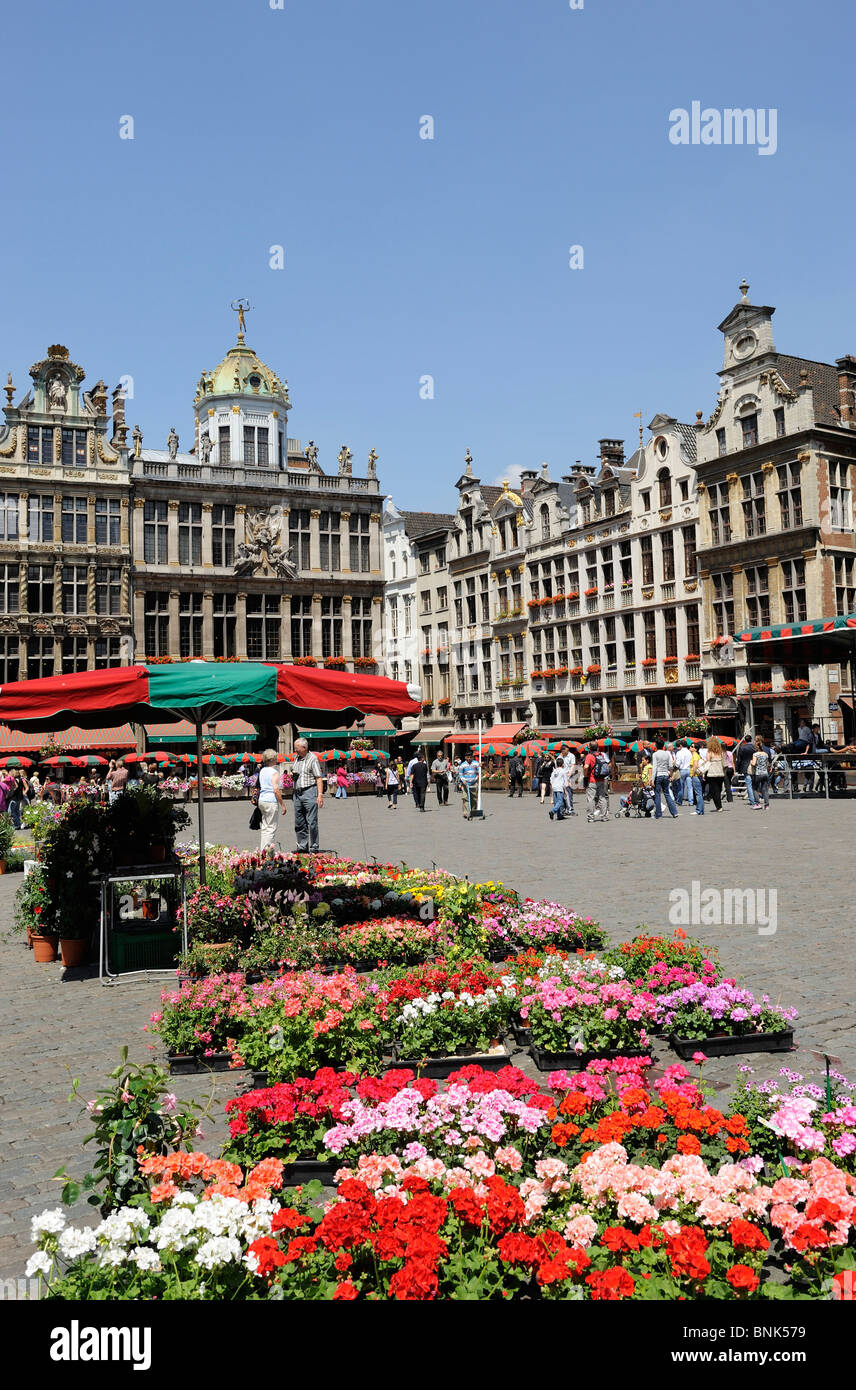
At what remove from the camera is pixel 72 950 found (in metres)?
10.1

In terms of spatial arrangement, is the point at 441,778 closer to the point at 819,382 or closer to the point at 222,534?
the point at 819,382

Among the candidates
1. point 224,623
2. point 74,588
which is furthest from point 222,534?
point 74,588

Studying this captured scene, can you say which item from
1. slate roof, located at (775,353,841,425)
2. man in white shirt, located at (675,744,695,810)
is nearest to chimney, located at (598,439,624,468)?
slate roof, located at (775,353,841,425)

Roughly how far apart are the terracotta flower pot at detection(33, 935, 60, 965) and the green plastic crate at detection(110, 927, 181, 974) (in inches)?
39.3

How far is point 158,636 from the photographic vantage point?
57.8m

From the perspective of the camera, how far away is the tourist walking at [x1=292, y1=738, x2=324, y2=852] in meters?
17.1

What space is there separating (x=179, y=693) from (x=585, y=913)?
533cm

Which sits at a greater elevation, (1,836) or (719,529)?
(719,529)

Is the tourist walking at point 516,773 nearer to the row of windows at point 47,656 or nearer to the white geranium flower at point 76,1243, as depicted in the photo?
the row of windows at point 47,656

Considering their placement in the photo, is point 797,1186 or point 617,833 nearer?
point 797,1186

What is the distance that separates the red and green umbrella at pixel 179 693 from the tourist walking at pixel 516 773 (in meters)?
33.8

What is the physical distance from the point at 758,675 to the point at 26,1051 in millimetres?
41312

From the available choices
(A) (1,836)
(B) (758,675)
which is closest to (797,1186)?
(A) (1,836)

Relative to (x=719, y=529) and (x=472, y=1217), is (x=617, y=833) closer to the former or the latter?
(x=472, y=1217)
